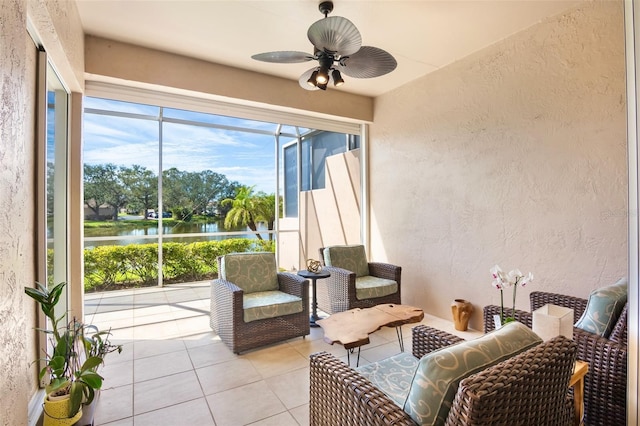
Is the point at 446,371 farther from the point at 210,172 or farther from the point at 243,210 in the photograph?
the point at 210,172

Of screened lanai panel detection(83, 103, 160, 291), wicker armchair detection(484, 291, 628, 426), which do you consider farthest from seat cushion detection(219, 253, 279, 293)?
wicker armchair detection(484, 291, 628, 426)

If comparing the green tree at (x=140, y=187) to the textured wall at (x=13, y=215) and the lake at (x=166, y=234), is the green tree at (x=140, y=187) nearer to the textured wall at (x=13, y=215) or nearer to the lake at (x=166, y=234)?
the lake at (x=166, y=234)

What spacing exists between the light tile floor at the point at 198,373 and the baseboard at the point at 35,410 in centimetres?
30

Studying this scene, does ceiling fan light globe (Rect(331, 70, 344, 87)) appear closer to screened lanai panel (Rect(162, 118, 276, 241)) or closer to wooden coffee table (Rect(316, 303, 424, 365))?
wooden coffee table (Rect(316, 303, 424, 365))

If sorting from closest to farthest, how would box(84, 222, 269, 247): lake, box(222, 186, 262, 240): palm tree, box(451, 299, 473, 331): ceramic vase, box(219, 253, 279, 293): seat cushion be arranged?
box(219, 253, 279, 293): seat cushion, box(451, 299, 473, 331): ceramic vase, box(84, 222, 269, 247): lake, box(222, 186, 262, 240): palm tree

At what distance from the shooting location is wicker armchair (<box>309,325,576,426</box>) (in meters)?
0.95

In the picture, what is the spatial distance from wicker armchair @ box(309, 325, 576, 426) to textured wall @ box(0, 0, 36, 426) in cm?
124

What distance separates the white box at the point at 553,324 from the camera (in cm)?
157

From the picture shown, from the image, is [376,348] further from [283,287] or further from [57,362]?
[57,362]

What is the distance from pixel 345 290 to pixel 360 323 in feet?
3.69

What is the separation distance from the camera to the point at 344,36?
2.12 m

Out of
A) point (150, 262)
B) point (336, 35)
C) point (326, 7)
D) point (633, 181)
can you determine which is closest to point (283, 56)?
point (336, 35)

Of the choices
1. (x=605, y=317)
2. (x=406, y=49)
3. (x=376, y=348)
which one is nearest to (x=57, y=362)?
(x=376, y=348)

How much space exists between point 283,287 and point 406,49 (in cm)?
284
